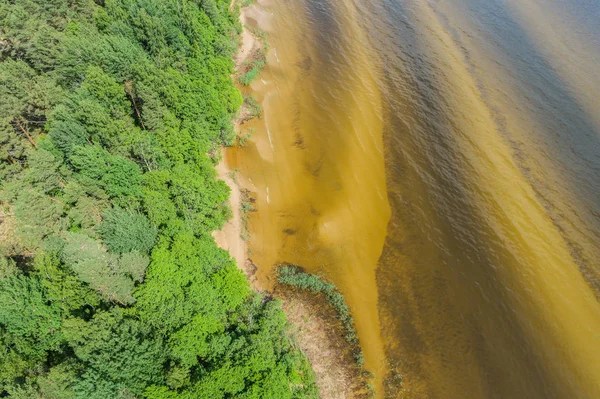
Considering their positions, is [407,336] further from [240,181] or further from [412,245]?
[240,181]

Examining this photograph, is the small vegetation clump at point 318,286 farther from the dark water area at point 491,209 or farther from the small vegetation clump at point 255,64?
the small vegetation clump at point 255,64

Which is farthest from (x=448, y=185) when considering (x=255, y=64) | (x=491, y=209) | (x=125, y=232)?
(x=125, y=232)

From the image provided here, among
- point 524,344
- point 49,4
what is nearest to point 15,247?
point 49,4

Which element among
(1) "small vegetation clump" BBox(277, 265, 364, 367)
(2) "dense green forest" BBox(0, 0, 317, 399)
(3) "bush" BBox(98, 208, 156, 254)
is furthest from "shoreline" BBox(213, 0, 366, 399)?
(3) "bush" BBox(98, 208, 156, 254)

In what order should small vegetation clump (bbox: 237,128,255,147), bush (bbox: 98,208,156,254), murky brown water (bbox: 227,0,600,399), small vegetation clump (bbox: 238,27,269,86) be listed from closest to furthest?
bush (bbox: 98,208,156,254) → murky brown water (bbox: 227,0,600,399) → small vegetation clump (bbox: 237,128,255,147) → small vegetation clump (bbox: 238,27,269,86)

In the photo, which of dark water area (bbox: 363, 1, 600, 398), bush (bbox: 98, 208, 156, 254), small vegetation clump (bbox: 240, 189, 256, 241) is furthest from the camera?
small vegetation clump (bbox: 240, 189, 256, 241)

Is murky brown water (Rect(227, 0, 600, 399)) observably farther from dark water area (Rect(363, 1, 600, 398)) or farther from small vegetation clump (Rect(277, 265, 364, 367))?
small vegetation clump (Rect(277, 265, 364, 367))

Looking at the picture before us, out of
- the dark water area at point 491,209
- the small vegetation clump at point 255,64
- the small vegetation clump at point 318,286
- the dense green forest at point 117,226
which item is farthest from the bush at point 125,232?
the small vegetation clump at point 255,64
